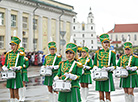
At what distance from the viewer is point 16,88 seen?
922 cm

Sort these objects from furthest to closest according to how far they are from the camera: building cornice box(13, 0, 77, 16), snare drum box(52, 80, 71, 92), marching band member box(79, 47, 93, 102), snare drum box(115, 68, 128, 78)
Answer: building cornice box(13, 0, 77, 16), marching band member box(79, 47, 93, 102), snare drum box(115, 68, 128, 78), snare drum box(52, 80, 71, 92)

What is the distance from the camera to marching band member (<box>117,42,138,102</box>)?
30.2ft

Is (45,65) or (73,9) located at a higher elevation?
(73,9)

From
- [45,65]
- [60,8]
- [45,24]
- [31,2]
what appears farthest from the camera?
[60,8]

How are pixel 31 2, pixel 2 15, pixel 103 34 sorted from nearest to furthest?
pixel 103 34 < pixel 2 15 < pixel 31 2

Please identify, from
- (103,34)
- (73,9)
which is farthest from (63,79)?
(73,9)

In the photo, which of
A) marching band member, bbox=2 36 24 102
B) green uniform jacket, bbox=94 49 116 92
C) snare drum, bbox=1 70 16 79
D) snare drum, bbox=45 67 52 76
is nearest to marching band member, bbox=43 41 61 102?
snare drum, bbox=45 67 52 76

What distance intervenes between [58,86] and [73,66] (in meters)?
0.63

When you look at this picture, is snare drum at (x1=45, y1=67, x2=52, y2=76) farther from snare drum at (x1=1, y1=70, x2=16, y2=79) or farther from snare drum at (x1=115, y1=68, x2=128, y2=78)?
snare drum at (x1=115, y1=68, x2=128, y2=78)

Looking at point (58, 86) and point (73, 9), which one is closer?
point (58, 86)

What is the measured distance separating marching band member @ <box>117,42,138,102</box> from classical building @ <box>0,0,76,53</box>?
2653 cm

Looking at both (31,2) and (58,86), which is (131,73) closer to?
(58,86)

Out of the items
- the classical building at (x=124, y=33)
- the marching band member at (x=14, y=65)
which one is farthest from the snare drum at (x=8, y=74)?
the classical building at (x=124, y=33)

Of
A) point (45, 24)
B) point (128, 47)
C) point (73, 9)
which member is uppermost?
point (73, 9)
